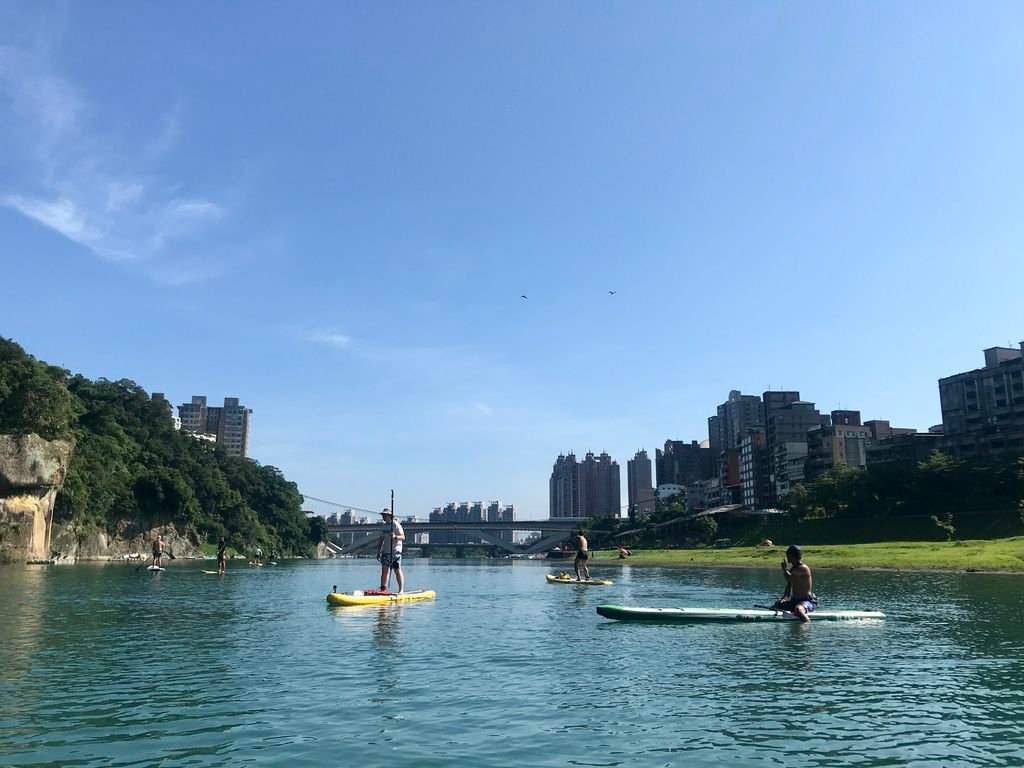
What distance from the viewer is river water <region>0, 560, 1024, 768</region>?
38.3 ft

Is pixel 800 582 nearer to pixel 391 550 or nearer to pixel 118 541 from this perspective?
pixel 391 550

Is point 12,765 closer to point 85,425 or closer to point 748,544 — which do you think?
point 748,544

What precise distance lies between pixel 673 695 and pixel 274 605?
25.4 metres

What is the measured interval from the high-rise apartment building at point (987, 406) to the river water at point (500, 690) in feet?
421

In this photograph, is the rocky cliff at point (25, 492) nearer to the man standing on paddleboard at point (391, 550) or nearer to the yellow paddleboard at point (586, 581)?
the yellow paddleboard at point (586, 581)

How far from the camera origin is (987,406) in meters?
148

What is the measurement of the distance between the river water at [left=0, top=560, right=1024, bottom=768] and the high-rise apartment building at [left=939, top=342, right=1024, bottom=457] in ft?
421

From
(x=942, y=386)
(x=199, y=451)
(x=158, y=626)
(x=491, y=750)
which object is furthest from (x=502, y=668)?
(x=199, y=451)

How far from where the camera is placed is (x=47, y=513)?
9956 centimetres

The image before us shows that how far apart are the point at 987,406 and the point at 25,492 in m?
160

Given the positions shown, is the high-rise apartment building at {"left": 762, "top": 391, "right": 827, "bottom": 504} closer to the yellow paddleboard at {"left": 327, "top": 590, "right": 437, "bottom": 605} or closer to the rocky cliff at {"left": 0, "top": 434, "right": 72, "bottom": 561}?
the rocky cliff at {"left": 0, "top": 434, "right": 72, "bottom": 561}

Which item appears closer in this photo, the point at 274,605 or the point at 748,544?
the point at 274,605

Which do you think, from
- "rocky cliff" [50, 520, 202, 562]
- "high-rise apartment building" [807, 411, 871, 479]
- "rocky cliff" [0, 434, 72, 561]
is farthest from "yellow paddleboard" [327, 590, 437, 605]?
"high-rise apartment building" [807, 411, 871, 479]

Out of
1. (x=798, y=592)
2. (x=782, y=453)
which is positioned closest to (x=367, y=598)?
(x=798, y=592)
